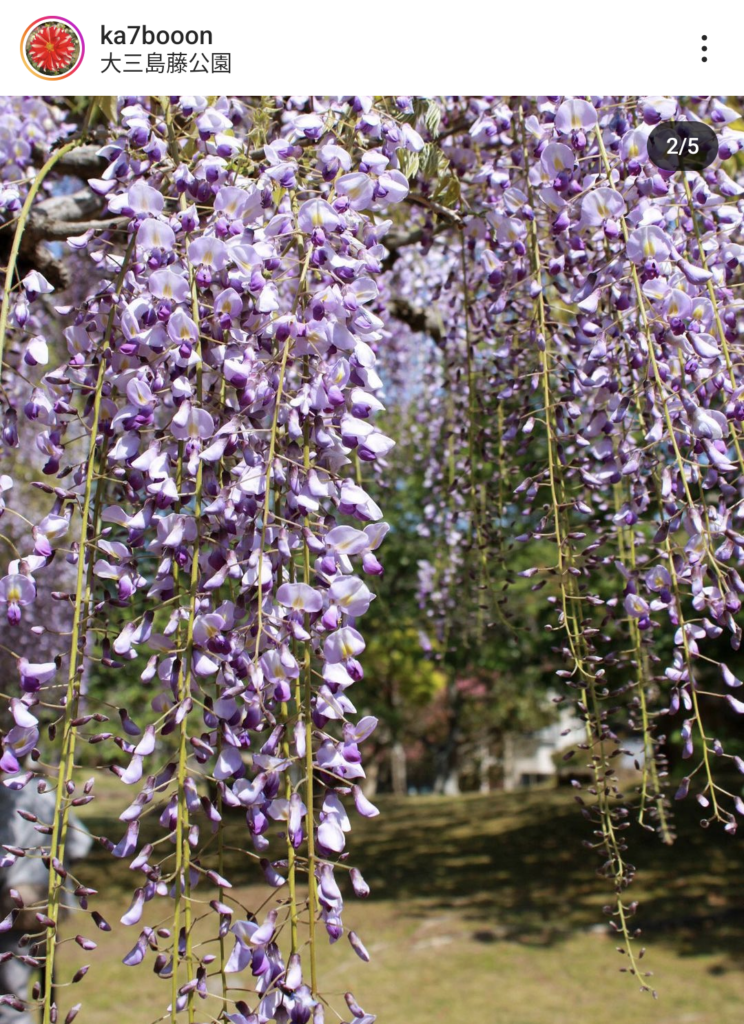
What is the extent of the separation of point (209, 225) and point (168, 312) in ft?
0.48

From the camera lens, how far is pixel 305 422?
3.38 feet

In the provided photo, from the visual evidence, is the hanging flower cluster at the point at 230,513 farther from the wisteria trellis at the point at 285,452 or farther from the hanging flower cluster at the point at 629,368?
the hanging flower cluster at the point at 629,368

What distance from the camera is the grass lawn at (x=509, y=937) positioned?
5102 millimetres

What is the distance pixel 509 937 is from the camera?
6535mm

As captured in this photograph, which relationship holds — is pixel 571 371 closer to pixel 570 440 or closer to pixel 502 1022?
pixel 570 440
